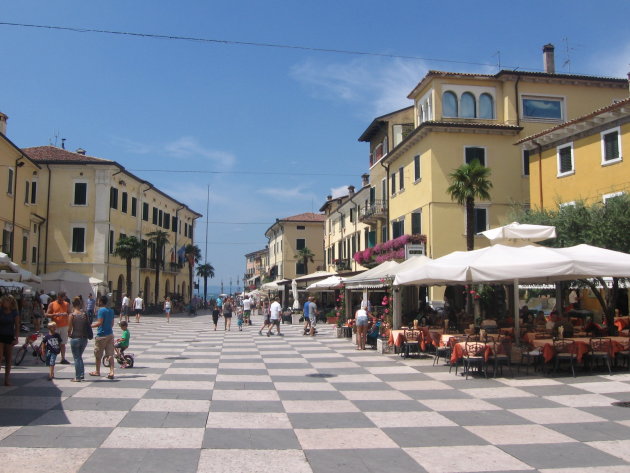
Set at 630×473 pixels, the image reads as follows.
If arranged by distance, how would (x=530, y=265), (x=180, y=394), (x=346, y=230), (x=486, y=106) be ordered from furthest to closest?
(x=346, y=230), (x=486, y=106), (x=530, y=265), (x=180, y=394)

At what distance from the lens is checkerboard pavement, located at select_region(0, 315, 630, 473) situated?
609 centimetres

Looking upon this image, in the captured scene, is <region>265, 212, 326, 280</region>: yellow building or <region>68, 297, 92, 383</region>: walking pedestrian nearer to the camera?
<region>68, 297, 92, 383</region>: walking pedestrian

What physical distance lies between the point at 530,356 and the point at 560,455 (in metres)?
6.61

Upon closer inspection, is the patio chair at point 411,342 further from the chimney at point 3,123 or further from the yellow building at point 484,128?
the chimney at point 3,123

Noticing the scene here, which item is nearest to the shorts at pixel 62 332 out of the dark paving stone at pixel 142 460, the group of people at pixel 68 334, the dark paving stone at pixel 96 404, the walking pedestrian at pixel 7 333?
the group of people at pixel 68 334

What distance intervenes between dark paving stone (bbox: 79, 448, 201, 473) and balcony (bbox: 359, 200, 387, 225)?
102ft

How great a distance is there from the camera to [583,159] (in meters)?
22.2

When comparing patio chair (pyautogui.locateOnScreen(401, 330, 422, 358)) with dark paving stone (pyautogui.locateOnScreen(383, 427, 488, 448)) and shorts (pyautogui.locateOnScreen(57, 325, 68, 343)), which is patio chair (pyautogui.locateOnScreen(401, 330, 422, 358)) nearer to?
dark paving stone (pyautogui.locateOnScreen(383, 427, 488, 448))

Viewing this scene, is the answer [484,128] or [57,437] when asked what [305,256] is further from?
[57,437]

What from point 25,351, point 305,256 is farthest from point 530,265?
point 305,256

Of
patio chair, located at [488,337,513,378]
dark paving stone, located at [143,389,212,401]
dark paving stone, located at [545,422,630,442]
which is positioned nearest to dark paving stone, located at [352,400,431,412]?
dark paving stone, located at [545,422,630,442]

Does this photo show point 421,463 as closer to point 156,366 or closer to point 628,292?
point 156,366

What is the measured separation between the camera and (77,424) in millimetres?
7598

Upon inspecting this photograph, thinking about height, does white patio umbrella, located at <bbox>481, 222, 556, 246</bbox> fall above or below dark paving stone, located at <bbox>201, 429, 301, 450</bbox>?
above
